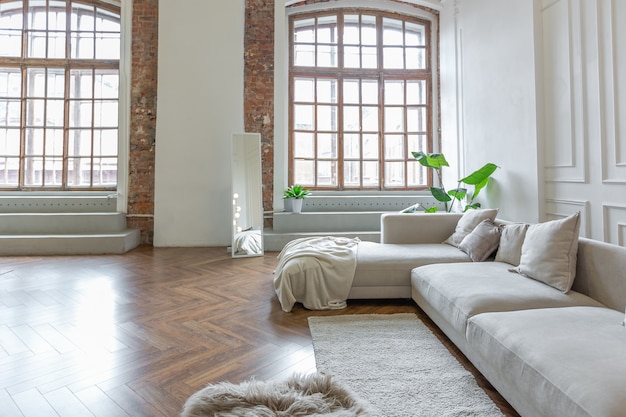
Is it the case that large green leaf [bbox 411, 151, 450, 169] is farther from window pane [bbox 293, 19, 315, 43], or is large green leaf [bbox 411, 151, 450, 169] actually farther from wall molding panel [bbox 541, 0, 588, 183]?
window pane [bbox 293, 19, 315, 43]

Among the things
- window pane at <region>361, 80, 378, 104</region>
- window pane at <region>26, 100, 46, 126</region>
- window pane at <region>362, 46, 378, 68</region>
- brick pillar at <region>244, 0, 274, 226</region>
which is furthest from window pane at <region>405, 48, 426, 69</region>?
window pane at <region>26, 100, 46, 126</region>

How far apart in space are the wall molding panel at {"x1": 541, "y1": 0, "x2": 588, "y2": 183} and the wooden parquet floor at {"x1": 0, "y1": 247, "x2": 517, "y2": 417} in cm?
221

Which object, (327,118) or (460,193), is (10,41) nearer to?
(327,118)

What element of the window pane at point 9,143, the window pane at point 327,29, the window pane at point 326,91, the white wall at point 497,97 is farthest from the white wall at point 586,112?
the window pane at point 9,143

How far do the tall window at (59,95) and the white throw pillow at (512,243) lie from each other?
6085 mm

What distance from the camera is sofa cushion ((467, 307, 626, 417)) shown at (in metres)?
1.13

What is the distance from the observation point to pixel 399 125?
22.9 ft

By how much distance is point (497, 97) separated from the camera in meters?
4.73

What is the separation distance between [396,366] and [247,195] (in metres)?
3.88

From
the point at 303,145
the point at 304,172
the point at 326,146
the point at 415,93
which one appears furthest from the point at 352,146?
the point at 415,93

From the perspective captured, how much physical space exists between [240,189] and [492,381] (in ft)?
14.1

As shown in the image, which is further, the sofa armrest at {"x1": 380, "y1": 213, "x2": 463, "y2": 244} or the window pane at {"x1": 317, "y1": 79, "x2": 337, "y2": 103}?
the window pane at {"x1": 317, "y1": 79, "x2": 337, "y2": 103}

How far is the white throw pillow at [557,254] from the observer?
2127mm

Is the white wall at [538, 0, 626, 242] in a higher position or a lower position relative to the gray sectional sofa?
higher
